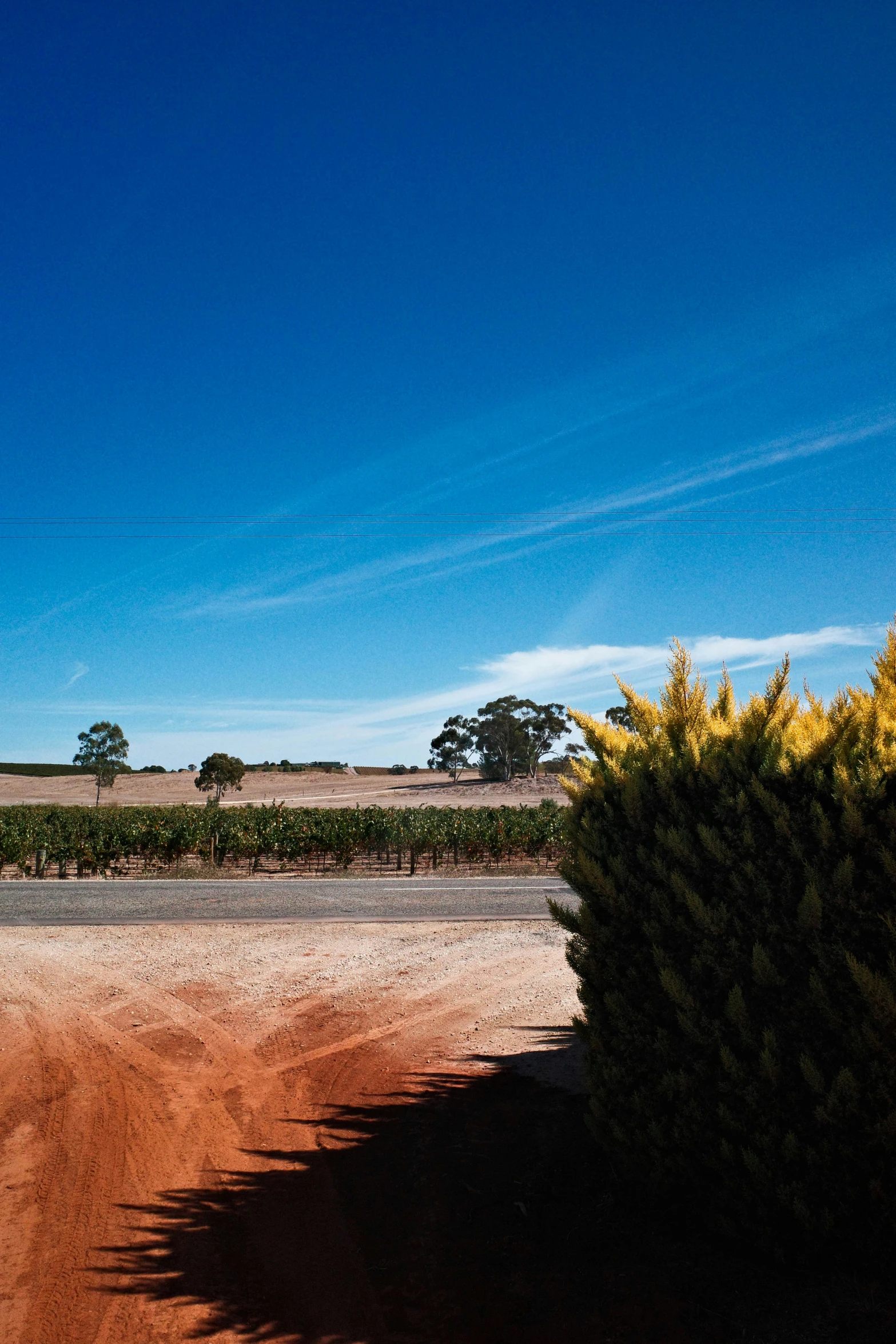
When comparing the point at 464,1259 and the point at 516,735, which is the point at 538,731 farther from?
the point at 464,1259

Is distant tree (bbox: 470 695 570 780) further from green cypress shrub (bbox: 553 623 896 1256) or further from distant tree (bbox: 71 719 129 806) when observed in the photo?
green cypress shrub (bbox: 553 623 896 1256)

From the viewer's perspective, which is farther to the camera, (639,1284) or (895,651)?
(895,651)

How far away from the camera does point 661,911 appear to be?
4.01 meters

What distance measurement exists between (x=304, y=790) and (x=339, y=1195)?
86.1 meters

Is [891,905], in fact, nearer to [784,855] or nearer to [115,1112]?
[784,855]

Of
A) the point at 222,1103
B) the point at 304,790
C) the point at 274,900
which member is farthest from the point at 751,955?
the point at 304,790

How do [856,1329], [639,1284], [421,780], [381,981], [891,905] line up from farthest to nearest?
[421,780]
[381,981]
[639,1284]
[891,905]
[856,1329]

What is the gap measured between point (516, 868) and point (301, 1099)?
1848cm

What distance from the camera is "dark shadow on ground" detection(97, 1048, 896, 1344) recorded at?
3.43m

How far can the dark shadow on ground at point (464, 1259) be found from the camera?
135 inches

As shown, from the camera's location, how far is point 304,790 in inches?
3497

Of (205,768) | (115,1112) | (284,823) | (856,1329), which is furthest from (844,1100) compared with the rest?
(205,768)

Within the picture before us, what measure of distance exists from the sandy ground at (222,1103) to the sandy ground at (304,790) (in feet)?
176

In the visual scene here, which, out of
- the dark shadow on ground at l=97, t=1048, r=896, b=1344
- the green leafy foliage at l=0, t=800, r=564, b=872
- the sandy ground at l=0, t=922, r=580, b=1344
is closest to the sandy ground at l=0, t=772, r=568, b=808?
the green leafy foliage at l=0, t=800, r=564, b=872
